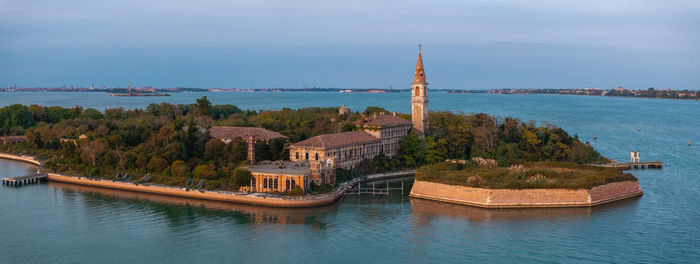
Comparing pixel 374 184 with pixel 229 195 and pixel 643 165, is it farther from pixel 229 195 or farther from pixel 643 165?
pixel 643 165

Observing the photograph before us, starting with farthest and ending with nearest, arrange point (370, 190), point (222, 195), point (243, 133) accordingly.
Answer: point (243, 133) → point (370, 190) → point (222, 195)

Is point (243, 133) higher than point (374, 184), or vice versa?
point (243, 133)

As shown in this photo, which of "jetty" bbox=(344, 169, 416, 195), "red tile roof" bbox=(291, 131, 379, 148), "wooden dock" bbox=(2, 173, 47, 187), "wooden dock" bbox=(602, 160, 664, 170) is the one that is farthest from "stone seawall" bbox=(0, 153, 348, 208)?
"wooden dock" bbox=(602, 160, 664, 170)

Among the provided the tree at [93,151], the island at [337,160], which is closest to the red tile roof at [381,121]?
the island at [337,160]

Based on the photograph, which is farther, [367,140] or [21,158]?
[21,158]

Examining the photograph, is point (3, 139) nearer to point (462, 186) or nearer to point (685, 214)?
point (462, 186)

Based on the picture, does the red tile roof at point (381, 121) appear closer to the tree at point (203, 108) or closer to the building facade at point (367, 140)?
the building facade at point (367, 140)

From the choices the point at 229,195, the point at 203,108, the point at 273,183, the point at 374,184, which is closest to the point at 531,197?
the point at 374,184
